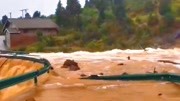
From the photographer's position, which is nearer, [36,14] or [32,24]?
[32,24]

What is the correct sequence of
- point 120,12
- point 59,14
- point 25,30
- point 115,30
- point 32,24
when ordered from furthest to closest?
1. point 59,14
2. point 32,24
3. point 25,30
4. point 120,12
5. point 115,30

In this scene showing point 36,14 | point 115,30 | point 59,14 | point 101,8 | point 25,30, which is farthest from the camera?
point 36,14

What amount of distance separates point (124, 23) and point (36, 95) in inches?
2228

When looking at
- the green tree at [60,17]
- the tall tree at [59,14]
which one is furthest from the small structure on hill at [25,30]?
the tall tree at [59,14]

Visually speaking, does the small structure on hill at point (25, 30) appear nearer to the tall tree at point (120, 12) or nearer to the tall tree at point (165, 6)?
the tall tree at point (120, 12)

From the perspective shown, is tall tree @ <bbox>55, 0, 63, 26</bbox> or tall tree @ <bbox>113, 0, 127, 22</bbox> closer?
→ tall tree @ <bbox>113, 0, 127, 22</bbox>

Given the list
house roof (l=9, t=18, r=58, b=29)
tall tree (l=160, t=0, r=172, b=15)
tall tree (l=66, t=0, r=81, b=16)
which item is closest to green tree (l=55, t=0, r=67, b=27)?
tall tree (l=66, t=0, r=81, b=16)

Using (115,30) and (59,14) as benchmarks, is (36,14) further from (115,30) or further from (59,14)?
(115,30)

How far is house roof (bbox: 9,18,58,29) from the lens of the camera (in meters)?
69.6

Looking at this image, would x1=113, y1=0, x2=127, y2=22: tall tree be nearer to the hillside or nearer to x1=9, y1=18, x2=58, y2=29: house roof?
the hillside

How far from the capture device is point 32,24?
2793 inches

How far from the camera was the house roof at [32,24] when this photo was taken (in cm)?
6962

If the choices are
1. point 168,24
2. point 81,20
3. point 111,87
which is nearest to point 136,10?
point 81,20

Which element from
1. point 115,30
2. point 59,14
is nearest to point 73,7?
point 59,14
